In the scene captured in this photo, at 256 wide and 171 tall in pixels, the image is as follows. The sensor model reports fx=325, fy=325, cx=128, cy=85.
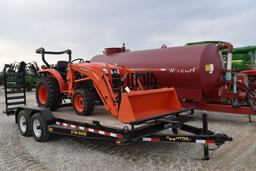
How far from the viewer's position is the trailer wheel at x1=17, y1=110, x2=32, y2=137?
290 inches

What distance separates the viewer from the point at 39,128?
7023 millimetres

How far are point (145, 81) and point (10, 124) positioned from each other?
165 inches

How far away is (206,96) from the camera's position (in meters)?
9.54

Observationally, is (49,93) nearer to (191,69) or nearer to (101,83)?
(101,83)

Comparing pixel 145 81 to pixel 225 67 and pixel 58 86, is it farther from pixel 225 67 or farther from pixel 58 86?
pixel 225 67

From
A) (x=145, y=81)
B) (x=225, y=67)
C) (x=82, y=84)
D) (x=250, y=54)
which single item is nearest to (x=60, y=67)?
(x=82, y=84)

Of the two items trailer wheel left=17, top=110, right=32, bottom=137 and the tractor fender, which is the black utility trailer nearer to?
trailer wheel left=17, top=110, right=32, bottom=137

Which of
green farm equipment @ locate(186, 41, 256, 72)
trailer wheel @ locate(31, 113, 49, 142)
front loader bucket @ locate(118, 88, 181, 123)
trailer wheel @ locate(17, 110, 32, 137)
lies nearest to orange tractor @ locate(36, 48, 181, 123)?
front loader bucket @ locate(118, 88, 181, 123)

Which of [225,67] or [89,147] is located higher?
Answer: [225,67]

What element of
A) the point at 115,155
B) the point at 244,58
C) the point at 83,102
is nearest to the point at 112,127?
the point at 115,155

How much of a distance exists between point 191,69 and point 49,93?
3.94 m

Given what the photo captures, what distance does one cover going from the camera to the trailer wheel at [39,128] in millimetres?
6828

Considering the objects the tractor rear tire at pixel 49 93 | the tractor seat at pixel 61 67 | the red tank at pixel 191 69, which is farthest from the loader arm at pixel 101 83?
the red tank at pixel 191 69

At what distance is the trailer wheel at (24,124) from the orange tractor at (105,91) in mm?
595
